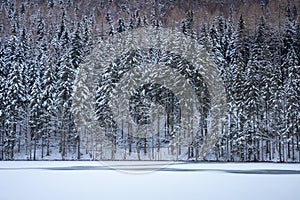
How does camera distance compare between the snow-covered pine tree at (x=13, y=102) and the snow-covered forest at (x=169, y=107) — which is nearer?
the snow-covered forest at (x=169, y=107)

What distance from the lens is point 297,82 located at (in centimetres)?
4541

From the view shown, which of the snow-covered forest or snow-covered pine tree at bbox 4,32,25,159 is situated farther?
snow-covered pine tree at bbox 4,32,25,159

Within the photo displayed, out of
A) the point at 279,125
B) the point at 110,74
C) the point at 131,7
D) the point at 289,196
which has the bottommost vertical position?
the point at 289,196

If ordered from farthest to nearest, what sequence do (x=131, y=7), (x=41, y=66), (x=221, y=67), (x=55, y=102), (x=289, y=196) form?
(x=131, y=7) → (x=41, y=66) → (x=221, y=67) → (x=55, y=102) → (x=289, y=196)

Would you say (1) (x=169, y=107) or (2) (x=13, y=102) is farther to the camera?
(1) (x=169, y=107)

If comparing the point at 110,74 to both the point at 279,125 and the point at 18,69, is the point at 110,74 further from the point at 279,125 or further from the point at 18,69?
the point at 279,125

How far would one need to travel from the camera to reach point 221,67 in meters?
50.6

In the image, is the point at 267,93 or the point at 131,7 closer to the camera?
the point at 267,93

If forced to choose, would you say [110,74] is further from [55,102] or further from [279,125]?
[279,125]

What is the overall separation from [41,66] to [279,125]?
36696mm

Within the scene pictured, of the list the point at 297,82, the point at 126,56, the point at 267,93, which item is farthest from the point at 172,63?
the point at 297,82

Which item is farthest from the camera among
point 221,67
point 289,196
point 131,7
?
point 131,7

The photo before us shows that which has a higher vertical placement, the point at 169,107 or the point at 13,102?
the point at 13,102

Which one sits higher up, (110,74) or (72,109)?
(110,74)
